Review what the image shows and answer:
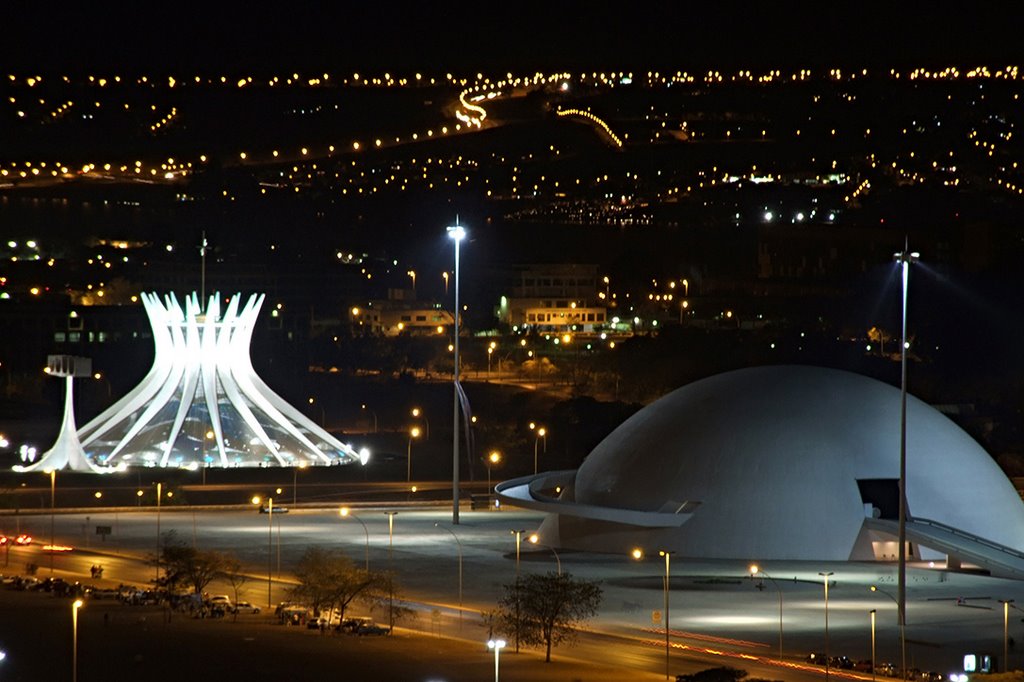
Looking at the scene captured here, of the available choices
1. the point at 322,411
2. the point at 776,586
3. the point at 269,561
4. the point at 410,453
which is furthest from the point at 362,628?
the point at 322,411

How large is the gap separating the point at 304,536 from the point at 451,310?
9778 centimetres

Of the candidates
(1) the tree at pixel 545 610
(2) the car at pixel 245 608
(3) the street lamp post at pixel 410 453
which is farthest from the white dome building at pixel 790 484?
(3) the street lamp post at pixel 410 453

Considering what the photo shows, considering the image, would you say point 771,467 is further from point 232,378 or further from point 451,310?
point 451,310

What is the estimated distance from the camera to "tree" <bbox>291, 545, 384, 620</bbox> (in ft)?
129

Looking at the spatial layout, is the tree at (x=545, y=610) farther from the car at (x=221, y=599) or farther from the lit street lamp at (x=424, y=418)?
the lit street lamp at (x=424, y=418)

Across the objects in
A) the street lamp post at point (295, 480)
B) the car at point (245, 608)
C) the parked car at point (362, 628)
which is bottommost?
the parked car at point (362, 628)

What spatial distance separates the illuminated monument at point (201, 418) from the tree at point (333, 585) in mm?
31255

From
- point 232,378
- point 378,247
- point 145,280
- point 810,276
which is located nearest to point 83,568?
point 232,378

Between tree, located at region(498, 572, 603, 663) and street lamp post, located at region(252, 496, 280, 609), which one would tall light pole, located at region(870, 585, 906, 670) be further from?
street lamp post, located at region(252, 496, 280, 609)

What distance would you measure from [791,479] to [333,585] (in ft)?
55.8

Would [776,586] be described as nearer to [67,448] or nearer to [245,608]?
[245,608]

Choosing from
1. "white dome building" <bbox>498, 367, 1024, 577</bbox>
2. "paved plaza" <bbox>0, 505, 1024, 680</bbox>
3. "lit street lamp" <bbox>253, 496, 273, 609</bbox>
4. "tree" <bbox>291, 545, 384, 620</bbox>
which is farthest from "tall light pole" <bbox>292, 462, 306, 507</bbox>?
"tree" <bbox>291, 545, 384, 620</bbox>

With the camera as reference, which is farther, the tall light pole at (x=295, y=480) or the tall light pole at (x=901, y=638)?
the tall light pole at (x=295, y=480)

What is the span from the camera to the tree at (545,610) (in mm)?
36031
